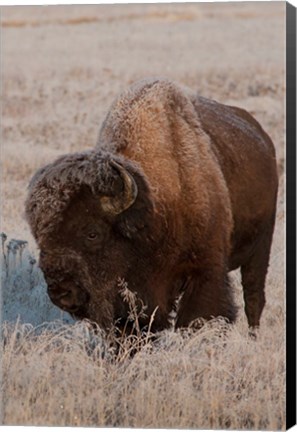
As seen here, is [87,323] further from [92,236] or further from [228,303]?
[228,303]

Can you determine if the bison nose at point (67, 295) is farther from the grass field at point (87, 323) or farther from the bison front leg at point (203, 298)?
the bison front leg at point (203, 298)

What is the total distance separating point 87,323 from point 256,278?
1.21m

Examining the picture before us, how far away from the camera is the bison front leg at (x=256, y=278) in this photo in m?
7.23

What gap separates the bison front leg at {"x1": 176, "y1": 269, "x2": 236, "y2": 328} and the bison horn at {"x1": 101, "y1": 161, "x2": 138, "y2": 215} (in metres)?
0.55

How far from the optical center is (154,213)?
21.5ft

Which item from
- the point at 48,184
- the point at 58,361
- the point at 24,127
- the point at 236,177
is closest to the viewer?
the point at 48,184

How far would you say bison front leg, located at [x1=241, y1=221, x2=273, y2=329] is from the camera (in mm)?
7230

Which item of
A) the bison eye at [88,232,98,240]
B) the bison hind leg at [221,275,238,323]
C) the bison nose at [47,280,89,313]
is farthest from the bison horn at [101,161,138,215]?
the bison hind leg at [221,275,238,323]

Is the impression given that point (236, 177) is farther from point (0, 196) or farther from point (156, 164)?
point (0, 196)

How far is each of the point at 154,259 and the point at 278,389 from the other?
822 mm

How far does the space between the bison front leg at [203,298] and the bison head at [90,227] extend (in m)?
0.26

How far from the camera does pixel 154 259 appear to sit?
665 centimetres

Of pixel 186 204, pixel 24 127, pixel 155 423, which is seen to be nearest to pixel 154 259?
pixel 186 204

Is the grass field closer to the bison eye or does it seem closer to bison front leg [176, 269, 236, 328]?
bison front leg [176, 269, 236, 328]
